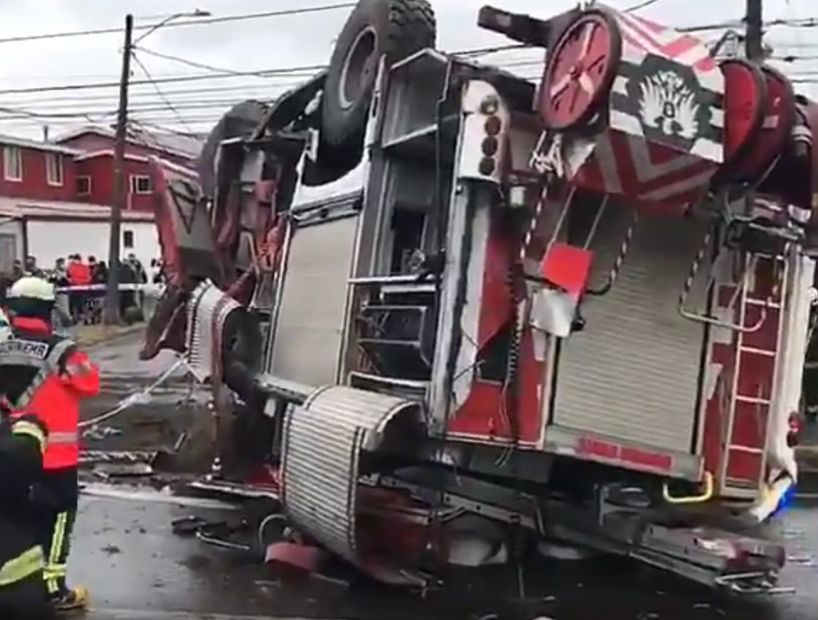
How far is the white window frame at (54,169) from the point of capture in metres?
47.2

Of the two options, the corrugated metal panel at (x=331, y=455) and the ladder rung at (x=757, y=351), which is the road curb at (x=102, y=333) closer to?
the corrugated metal panel at (x=331, y=455)

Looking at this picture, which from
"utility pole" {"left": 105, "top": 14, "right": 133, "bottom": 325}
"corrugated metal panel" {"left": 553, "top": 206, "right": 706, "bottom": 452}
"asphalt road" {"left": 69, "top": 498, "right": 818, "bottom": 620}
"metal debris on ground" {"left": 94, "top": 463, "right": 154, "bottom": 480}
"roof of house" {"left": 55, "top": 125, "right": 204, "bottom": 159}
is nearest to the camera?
"corrugated metal panel" {"left": 553, "top": 206, "right": 706, "bottom": 452}

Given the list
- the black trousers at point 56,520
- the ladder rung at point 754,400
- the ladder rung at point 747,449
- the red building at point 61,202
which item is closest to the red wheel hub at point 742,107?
the ladder rung at point 754,400

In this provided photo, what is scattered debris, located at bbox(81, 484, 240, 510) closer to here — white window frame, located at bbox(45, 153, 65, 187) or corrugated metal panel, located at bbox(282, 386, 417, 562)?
corrugated metal panel, located at bbox(282, 386, 417, 562)

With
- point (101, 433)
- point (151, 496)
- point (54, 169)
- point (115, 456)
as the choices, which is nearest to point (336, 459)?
point (151, 496)

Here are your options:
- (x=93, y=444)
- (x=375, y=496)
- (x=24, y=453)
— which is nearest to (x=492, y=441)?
(x=375, y=496)

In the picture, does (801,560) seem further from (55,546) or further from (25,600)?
(25,600)

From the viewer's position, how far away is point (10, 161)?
149 ft

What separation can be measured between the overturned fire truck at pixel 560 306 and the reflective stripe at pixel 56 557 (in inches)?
42.8

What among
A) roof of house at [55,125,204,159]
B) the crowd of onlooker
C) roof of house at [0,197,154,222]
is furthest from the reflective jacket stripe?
roof of house at [0,197,154,222]

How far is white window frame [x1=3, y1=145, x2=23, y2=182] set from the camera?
45.2m

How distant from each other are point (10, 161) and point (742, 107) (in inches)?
1700

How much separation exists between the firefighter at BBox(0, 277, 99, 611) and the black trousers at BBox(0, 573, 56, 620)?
0.30 ft

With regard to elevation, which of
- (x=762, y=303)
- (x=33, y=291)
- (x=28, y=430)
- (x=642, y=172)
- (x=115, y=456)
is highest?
(x=642, y=172)
